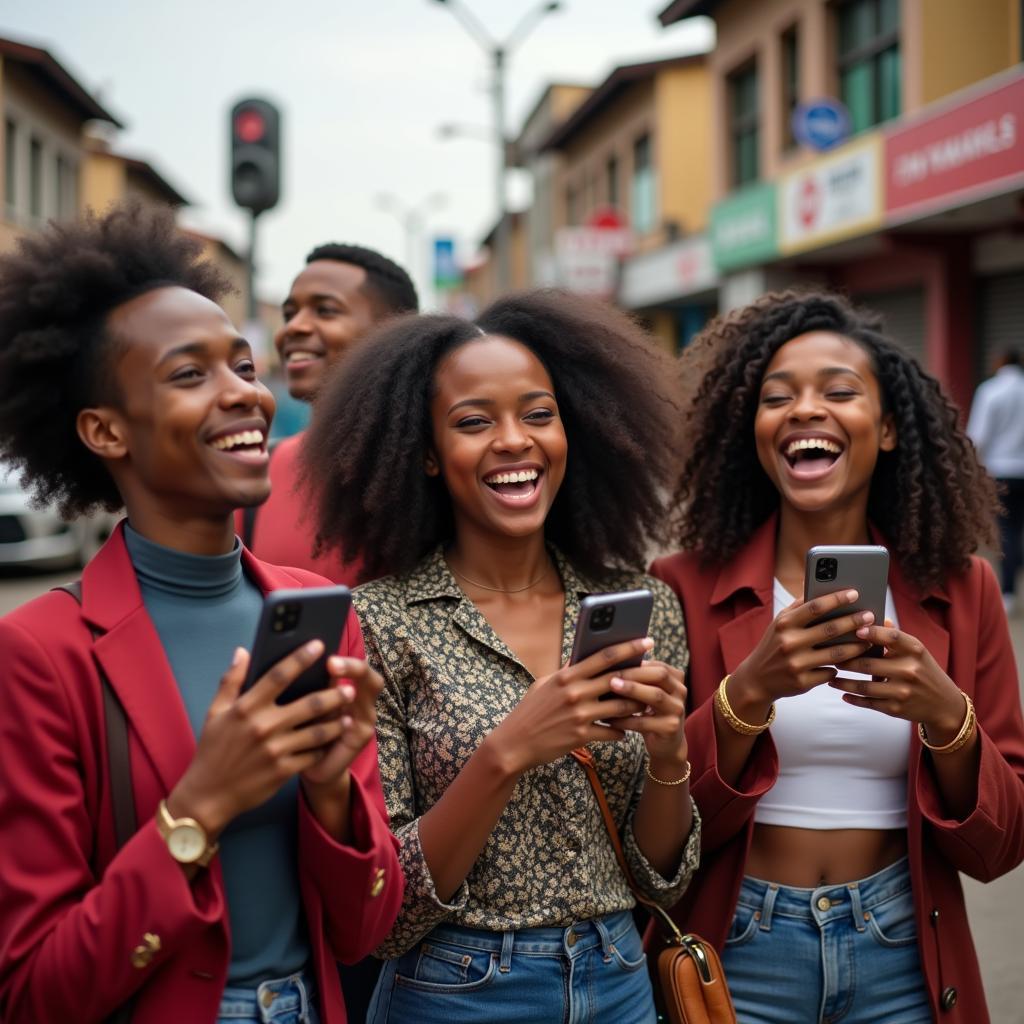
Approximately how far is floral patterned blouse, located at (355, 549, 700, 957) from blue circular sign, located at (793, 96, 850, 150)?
14.7 meters

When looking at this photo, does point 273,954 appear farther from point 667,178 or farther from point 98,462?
point 667,178

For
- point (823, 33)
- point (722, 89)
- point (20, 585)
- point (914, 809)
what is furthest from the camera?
point (722, 89)

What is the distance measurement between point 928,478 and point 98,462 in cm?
183

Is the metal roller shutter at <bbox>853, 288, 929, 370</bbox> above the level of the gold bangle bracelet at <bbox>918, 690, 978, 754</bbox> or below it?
Result: above

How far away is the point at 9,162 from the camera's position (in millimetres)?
24562

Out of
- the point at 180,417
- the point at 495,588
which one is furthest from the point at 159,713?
the point at 495,588

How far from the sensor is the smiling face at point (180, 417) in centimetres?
184

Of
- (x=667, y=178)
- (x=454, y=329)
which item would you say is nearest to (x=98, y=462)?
(x=454, y=329)

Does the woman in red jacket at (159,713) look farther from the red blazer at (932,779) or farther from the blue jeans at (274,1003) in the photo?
the red blazer at (932,779)

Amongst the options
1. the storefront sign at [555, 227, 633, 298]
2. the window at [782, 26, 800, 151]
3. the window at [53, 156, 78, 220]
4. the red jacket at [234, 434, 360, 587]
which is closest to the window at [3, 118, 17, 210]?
the window at [53, 156, 78, 220]

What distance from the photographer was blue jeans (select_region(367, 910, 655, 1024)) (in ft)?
7.21

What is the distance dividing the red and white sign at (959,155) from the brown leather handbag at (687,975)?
33.3ft

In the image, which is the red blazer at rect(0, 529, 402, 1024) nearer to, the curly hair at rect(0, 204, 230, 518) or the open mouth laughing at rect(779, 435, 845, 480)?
the curly hair at rect(0, 204, 230, 518)

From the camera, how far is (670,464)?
9.78 feet
